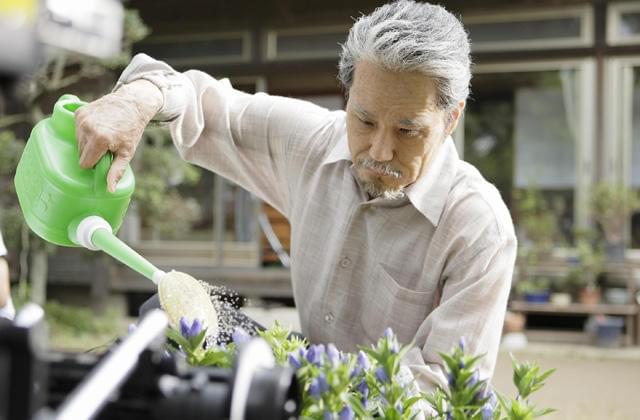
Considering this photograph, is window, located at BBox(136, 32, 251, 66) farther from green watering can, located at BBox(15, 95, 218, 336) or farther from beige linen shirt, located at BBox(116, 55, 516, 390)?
green watering can, located at BBox(15, 95, 218, 336)

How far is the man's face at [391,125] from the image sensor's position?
5.79 feet

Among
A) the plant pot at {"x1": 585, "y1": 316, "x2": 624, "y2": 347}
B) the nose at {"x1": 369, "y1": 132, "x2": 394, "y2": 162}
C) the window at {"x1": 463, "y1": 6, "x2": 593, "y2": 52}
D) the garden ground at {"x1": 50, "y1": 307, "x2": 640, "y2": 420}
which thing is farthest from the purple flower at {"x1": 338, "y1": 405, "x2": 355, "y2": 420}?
the window at {"x1": 463, "y1": 6, "x2": 593, "y2": 52}

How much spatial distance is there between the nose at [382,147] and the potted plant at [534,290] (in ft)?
23.3

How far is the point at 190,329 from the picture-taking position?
1.01 m

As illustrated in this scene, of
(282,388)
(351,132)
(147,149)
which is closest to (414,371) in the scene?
(351,132)

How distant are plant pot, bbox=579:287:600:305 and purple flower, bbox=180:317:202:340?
26.3ft

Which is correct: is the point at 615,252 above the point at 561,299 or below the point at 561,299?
above

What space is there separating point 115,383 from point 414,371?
1.02 metres

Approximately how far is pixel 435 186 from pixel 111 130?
0.81 metres

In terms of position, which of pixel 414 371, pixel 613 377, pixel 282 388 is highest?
pixel 282 388

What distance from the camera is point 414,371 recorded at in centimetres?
154

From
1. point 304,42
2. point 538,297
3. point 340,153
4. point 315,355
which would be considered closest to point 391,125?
point 340,153

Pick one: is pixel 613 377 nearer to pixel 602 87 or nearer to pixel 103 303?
pixel 602 87

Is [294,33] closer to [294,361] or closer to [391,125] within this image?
[391,125]
